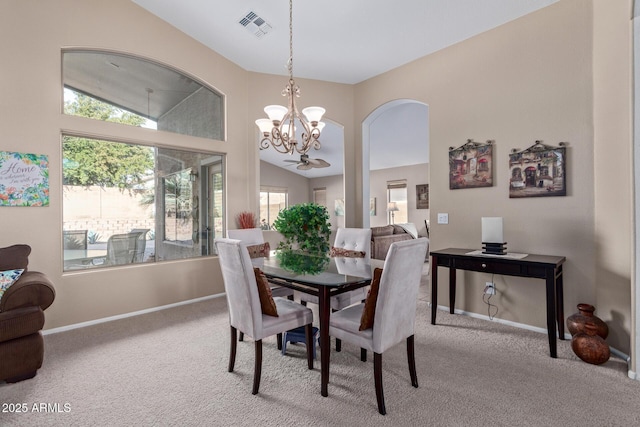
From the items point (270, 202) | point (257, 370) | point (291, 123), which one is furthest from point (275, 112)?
point (270, 202)

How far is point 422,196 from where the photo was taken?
8.95m

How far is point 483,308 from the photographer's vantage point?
349 centimetres

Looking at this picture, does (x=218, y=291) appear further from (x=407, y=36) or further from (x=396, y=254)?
(x=407, y=36)

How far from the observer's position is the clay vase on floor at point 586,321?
256cm

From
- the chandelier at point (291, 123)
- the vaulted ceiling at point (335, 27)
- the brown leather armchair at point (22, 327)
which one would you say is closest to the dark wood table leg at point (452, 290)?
the chandelier at point (291, 123)

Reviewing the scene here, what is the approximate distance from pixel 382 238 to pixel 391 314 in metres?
4.92

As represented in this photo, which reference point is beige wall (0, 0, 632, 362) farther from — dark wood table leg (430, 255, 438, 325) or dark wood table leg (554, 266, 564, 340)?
dark wood table leg (430, 255, 438, 325)

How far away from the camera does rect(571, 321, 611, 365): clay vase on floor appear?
2.39 metres

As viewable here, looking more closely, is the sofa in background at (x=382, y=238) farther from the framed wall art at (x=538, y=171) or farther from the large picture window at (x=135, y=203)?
the framed wall art at (x=538, y=171)

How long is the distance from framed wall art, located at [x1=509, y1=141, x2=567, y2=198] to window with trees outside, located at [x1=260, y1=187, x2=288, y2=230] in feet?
27.7

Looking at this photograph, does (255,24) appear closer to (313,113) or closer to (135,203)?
(313,113)

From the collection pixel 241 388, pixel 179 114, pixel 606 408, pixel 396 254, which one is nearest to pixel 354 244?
pixel 396 254

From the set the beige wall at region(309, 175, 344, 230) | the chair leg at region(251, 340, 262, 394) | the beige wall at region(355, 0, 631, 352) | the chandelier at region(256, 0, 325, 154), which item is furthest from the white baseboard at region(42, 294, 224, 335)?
the beige wall at region(309, 175, 344, 230)

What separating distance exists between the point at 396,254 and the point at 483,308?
2278 mm
